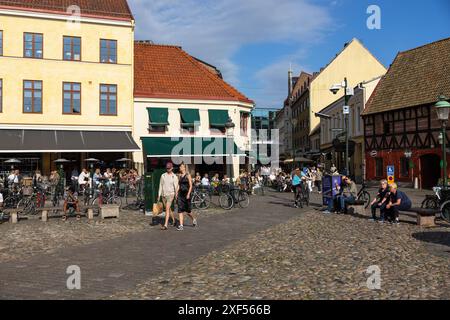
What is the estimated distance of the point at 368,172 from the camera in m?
36.2

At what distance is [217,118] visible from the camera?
101ft

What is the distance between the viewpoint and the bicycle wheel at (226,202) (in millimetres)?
17797

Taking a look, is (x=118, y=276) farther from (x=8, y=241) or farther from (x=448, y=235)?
(x=448, y=235)

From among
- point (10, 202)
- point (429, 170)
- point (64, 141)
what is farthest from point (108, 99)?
point (429, 170)

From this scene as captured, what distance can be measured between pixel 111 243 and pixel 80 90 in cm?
1977

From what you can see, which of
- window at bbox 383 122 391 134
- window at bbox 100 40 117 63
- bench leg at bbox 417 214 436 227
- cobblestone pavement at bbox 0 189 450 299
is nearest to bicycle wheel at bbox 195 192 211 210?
cobblestone pavement at bbox 0 189 450 299

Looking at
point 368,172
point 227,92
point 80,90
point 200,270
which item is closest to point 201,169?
point 227,92

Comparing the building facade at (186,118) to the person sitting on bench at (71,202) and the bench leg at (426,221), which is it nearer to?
the person sitting on bench at (71,202)

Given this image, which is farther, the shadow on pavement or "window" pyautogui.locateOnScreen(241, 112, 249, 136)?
"window" pyautogui.locateOnScreen(241, 112, 249, 136)

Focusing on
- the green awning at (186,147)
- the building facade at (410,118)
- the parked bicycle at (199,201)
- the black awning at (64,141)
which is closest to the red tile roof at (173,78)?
the green awning at (186,147)

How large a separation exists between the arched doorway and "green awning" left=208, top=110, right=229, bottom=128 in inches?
552

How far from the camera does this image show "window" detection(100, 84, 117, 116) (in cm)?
2806

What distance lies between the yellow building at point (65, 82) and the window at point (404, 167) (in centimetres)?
1922

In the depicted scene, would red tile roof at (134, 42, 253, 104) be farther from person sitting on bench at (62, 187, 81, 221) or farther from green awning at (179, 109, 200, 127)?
person sitting on bench at (62, 187, 81, 221)
